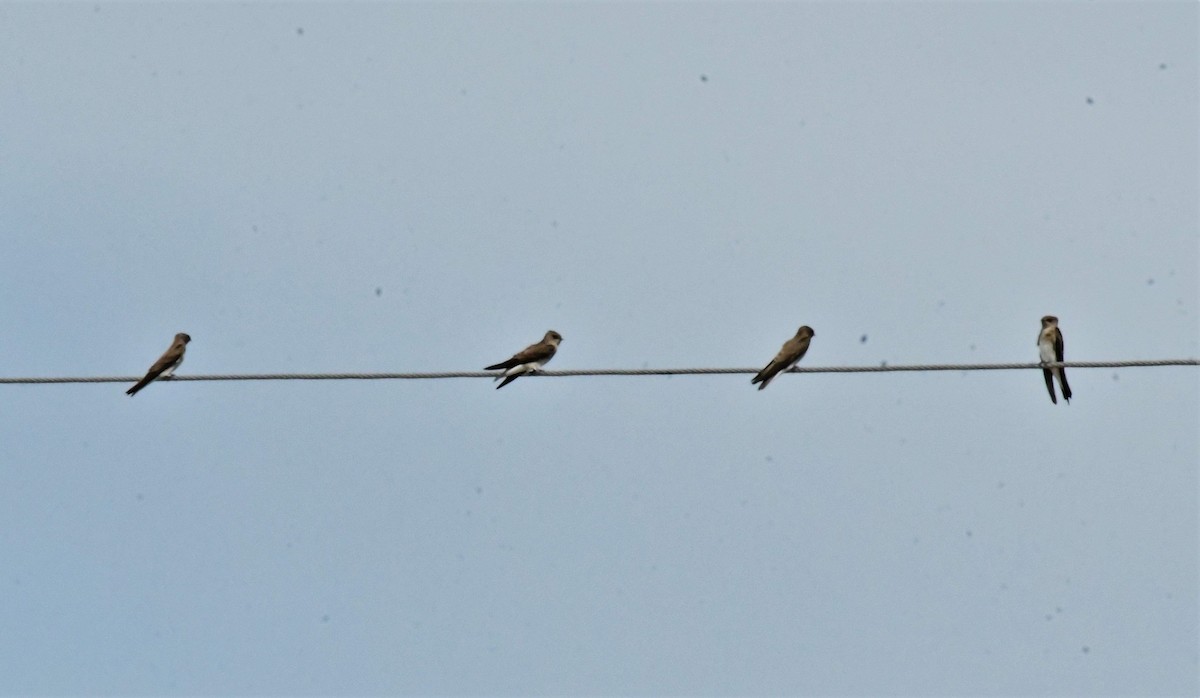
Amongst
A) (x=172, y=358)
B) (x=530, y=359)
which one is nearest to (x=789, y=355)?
(x=530, y=359)

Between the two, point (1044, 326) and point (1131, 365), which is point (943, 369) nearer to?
point (1131, 365)

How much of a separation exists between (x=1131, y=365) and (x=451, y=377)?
3734mm

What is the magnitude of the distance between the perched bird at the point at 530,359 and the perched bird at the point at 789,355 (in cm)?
166

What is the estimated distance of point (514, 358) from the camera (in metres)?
16.2

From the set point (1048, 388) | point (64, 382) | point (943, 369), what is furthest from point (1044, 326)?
point (64, 382)

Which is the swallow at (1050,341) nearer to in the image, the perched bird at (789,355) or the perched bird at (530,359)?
the perched bird at (789,355)

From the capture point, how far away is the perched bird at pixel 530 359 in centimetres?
1559

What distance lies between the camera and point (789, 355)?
16.7 metres

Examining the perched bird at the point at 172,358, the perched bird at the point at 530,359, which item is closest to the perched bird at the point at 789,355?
the perched bird at the point at 530,359

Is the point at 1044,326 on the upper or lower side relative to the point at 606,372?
upper

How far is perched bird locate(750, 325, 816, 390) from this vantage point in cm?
1571

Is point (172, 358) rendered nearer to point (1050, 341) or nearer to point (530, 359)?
point (530, 359)

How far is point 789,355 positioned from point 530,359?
78.7 inches

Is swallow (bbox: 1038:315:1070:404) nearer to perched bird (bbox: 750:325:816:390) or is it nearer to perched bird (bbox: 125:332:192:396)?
perched bird (bbox: 750:325:816:390)
